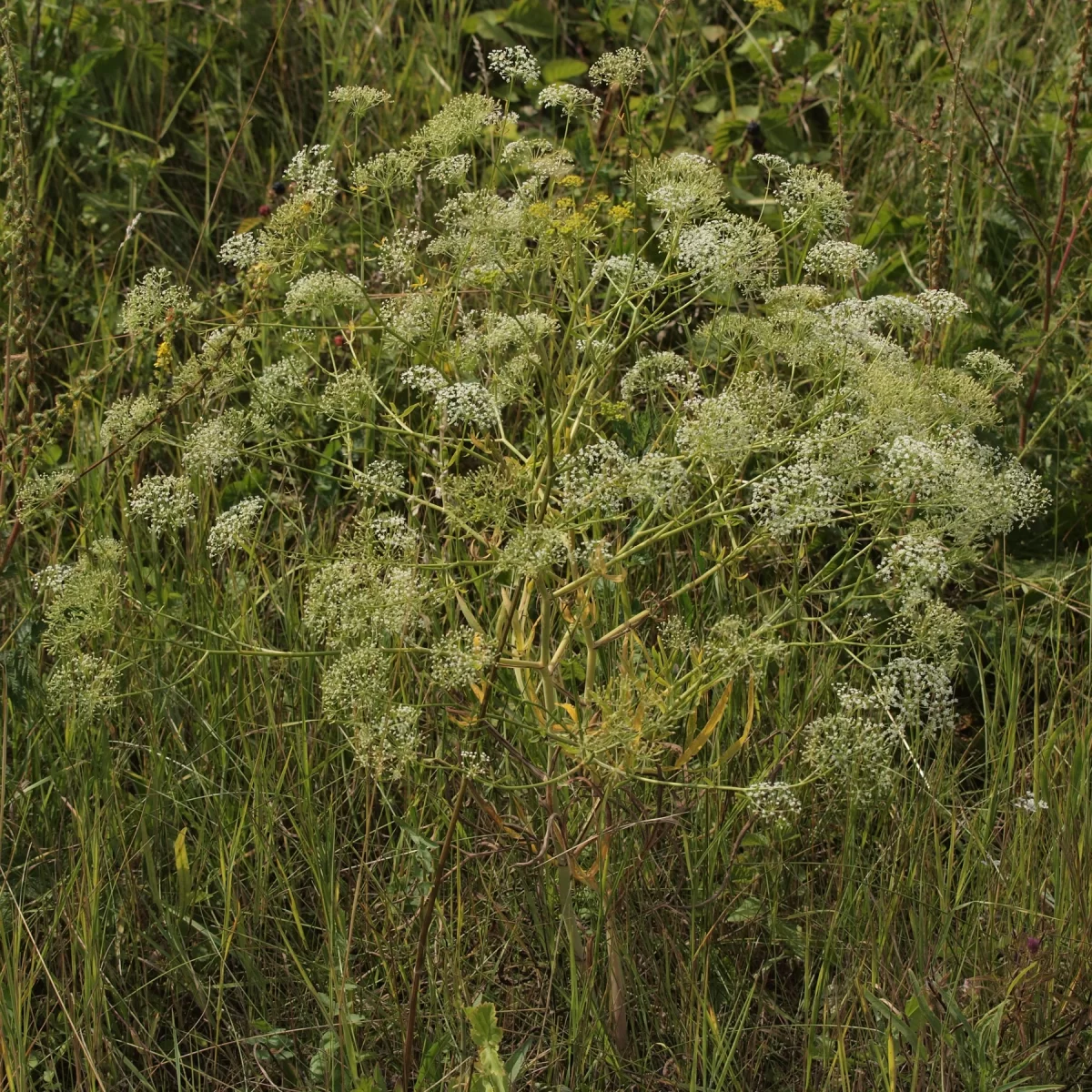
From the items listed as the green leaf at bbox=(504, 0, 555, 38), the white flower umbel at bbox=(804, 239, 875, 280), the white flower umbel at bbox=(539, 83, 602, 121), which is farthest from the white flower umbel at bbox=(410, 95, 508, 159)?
the green leaf at bbox=(504, 0, 555, 38)

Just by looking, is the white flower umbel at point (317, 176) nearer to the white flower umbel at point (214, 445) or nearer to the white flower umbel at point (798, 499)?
the white flower umbel at point (214, 445)

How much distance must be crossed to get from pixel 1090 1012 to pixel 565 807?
88cm

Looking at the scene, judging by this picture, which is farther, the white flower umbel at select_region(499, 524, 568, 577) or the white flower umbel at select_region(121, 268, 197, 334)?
the white flower umbel at select_region(121, 268, 197, 334)

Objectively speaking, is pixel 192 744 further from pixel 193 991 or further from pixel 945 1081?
pixel 945 1081

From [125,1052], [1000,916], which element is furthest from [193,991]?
[1000,916]

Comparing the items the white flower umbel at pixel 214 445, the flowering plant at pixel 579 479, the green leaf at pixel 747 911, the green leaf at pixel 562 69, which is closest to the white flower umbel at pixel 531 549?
the flowering plant at pixel 579 479

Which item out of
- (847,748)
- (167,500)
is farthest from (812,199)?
(167,500)

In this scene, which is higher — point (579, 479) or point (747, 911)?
point (579, 479)

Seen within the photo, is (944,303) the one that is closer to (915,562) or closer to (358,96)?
(915,562)

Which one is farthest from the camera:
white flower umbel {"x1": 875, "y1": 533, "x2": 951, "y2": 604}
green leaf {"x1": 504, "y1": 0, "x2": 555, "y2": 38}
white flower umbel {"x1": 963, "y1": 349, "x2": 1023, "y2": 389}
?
green leaf {"x1": 504, "y1": 0, "x2": 555, "y2": 38}

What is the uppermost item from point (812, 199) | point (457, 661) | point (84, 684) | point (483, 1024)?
point (812, 199)

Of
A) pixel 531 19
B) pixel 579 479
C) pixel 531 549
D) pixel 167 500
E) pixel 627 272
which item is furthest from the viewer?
pixel 531 19

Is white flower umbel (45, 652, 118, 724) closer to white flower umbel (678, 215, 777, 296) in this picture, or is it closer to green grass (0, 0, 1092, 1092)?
green grass (0, 0, 1092, 1092)

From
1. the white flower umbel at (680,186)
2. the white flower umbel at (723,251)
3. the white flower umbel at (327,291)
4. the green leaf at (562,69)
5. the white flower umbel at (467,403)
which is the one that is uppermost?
the white flower umbel at (680,186)
